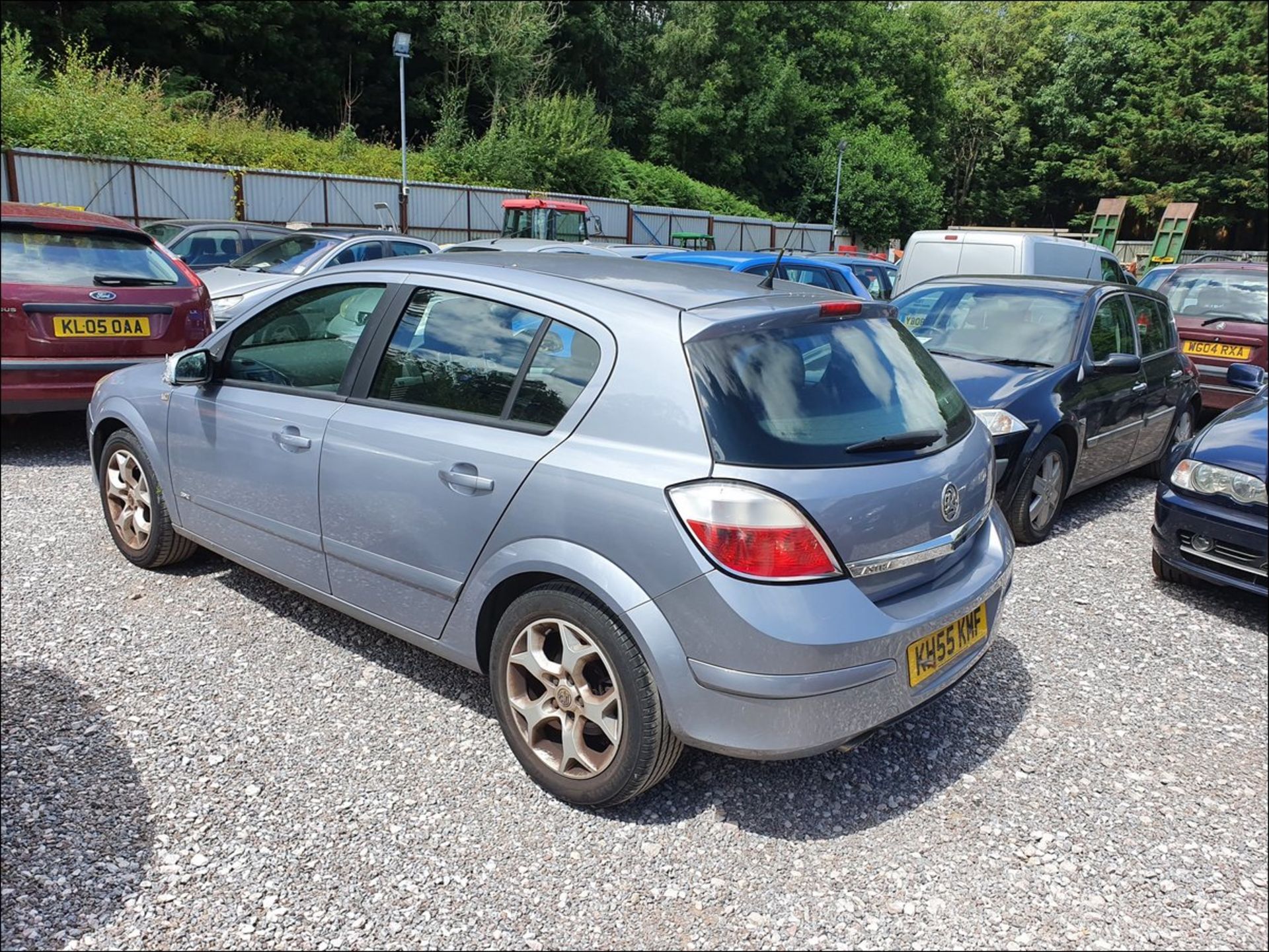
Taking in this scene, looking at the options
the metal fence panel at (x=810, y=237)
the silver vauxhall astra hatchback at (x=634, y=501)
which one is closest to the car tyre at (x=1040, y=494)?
the silver vauxhall astra hatchback at (x=634, y=501)

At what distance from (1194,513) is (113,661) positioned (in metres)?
3.85

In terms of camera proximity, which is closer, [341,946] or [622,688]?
[341,946]

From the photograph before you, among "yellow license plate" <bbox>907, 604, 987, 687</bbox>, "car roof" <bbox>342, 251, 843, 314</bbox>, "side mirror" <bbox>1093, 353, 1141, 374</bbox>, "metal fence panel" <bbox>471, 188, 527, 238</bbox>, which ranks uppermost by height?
"metal fence panel" <bbox>471, 188, 527, 238</bbox>

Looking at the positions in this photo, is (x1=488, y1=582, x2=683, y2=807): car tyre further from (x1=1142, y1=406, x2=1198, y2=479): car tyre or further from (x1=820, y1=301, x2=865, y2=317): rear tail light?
(x1=1142, y1=406, x2=1198, y2=479): car tyre

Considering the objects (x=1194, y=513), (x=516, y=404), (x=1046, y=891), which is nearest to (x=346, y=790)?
(x=516, y=404)

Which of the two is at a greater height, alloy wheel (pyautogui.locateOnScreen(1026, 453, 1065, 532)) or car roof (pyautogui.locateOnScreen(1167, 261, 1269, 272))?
car roof (pyautogui.locateOnScreen(1167, 261, 1269, 272))

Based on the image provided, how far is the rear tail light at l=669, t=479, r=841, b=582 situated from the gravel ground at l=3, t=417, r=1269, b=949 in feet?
2.88

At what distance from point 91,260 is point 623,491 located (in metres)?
4.65

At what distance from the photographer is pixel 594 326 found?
2730 millimetres

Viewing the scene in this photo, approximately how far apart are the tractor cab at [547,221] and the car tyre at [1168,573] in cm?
1692

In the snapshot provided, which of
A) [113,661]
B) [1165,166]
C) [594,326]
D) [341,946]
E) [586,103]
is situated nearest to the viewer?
[341,946]

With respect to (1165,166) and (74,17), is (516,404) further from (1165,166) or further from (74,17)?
(74,17)

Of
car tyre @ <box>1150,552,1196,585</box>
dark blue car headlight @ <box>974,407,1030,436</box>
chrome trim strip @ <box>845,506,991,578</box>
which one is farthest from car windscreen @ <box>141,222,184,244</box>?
car tyre @ <box>1150,552,1196,585</box>

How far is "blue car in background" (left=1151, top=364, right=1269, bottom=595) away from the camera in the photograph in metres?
1.39
